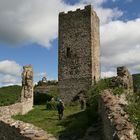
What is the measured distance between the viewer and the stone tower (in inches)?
1351

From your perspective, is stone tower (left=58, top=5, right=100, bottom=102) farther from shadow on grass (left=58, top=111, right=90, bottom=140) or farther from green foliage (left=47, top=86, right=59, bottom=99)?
shadow on grass (left=58, top=111, right=90, bottom=140)

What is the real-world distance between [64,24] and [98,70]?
572 cm

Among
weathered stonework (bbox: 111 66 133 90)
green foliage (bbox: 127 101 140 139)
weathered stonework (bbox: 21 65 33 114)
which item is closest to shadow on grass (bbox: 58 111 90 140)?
weathered stonework (bbox: 111 66 133 90)

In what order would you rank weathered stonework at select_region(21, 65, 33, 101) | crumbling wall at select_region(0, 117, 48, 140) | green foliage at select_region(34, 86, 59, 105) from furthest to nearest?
green foliage at select_region(34, 86, 59, 105)
weathered stonework at select_region(21, 65, 33, 101)
crumbling wall at select_region(0, 117, 48, 140)

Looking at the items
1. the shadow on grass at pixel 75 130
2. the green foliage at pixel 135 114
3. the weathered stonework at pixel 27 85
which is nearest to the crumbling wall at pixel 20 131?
the green foliage at pixel 135 114

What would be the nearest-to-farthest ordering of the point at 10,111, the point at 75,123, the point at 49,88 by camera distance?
1. the point at 75,123
2. the point at 10,111
3. the point at 49,88

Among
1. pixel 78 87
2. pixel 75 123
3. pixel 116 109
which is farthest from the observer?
pixel 78 87

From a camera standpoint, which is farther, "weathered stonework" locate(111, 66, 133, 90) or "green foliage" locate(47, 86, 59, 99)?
"green foliage" locate(47, 86, 59, 99)

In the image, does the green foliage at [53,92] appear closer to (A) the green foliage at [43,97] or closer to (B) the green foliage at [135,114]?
(A) the green foliage at [43,97]

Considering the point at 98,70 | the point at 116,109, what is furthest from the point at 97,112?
the point at 98,70

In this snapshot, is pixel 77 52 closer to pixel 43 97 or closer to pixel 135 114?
pixel 43 97

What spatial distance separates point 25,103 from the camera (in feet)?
84.1

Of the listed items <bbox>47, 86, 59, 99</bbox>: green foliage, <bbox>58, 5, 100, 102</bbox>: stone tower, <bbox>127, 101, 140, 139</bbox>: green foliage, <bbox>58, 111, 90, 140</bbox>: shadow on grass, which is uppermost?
<bbox>58, 5, 100, 102</bbox>: stone tower

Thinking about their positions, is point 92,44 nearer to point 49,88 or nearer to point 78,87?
point 78,87
